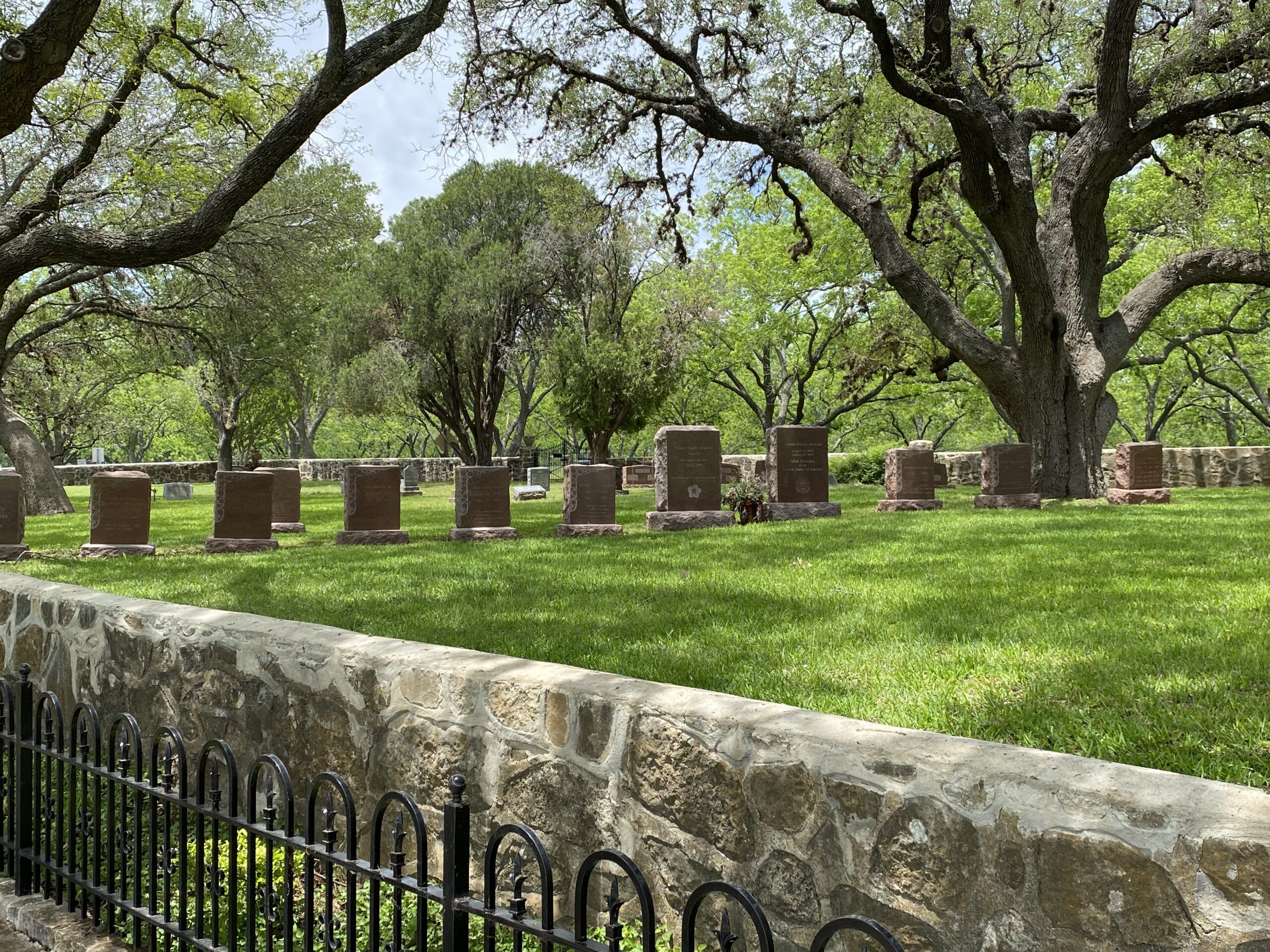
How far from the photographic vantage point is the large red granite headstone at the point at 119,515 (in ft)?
42.5

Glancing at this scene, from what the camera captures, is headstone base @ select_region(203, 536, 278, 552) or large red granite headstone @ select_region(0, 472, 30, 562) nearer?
large red granite headstone @ select_region(0, 472, 30, 562)

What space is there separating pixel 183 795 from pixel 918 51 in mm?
15226

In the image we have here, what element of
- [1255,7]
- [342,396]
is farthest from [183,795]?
[342,396]

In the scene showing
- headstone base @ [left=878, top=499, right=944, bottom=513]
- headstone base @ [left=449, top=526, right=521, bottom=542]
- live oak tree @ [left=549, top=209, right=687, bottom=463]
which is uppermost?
live oak tree @ [left=549, top=209, right=687, bottom=463]

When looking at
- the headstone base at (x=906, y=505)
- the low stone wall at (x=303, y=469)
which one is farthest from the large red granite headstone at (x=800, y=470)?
the low stone wall at (x=303, y=469)

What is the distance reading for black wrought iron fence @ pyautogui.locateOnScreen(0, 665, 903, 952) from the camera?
219cm

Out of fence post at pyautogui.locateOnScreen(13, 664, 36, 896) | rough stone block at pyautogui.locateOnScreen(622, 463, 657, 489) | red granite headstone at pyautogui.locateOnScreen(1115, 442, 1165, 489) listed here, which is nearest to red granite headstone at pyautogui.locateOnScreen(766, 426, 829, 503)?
red granite headstone at pyautogui.locateOnScreen(1115, 442, 1165, 489)

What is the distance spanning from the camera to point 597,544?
1214 cm

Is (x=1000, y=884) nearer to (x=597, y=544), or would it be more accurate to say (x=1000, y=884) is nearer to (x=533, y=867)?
(x=533, y=867)

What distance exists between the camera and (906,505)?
55.2ft

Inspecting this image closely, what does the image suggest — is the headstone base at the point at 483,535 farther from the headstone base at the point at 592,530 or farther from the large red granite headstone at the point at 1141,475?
the large red granite headstone at the point at 1141,475

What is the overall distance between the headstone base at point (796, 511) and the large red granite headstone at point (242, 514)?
26.2 feet

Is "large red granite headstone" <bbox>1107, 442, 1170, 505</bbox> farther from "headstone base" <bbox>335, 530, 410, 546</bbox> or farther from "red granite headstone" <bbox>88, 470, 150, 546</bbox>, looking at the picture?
"red granite headstone" <bbox>88, 470, 150, 546</bbox>

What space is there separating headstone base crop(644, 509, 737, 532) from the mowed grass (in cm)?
105
